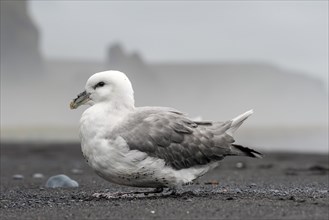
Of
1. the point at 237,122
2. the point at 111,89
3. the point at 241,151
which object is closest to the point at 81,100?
the point at 111,89

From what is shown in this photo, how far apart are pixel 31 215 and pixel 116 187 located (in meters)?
3.79

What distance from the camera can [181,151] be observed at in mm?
8500

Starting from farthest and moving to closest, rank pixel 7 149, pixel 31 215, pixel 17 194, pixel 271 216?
pixel 7 149, pixel 17 194, pixel 31 215, pixel 271 216

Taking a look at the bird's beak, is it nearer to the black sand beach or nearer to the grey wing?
the grey wing

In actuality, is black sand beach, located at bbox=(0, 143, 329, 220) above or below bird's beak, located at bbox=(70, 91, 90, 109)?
below

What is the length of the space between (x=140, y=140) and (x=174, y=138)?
1.67 feet

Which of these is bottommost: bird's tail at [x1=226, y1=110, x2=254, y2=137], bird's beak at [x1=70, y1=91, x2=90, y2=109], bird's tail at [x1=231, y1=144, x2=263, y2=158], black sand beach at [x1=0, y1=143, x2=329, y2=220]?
black sand beach at [x1=0, y1=143, x2=329, y2=220]

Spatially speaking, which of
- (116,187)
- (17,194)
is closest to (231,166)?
(116,187)

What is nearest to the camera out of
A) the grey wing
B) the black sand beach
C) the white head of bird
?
the black sand beach

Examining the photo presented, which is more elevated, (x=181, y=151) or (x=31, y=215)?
(x=181, y=151)

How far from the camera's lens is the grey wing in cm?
825

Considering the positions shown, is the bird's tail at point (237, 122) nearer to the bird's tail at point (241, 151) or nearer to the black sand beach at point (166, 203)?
the bird's tail at point (241, 151)

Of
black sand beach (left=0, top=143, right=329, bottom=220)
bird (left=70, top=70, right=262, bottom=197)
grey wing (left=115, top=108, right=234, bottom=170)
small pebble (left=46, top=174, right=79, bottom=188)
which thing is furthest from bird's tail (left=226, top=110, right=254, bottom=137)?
small pebble (left=46, top=174, right=79, bottom=188)

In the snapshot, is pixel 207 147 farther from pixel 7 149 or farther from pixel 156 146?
pixel 7 149
